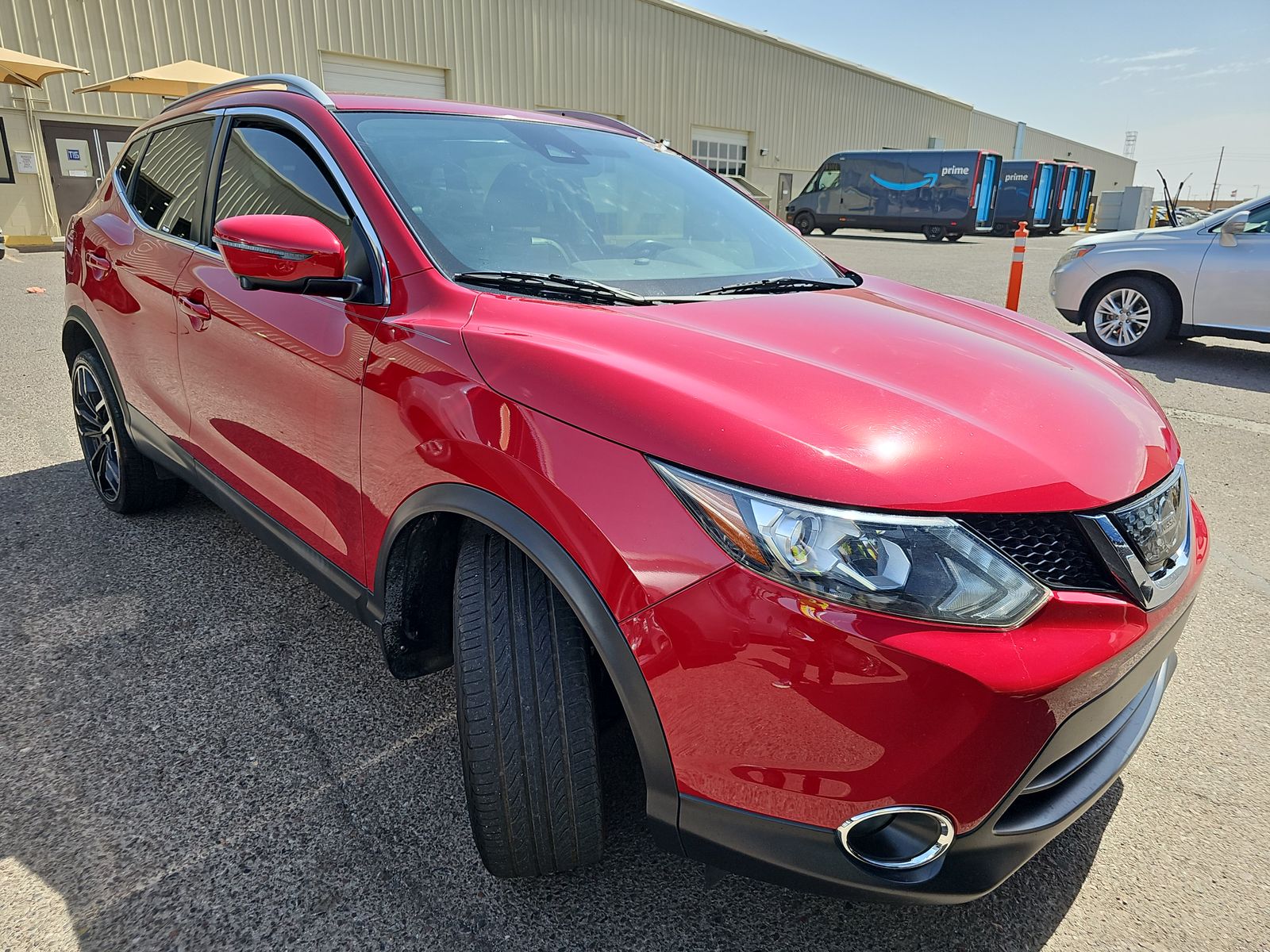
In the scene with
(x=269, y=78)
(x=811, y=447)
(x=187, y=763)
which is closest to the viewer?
(x=811, y=447)

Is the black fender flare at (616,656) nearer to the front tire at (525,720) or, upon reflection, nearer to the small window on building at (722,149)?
the front tire at (525,720)

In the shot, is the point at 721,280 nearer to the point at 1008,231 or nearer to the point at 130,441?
the point at 130,441

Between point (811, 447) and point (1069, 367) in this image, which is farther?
point (1069, 367)

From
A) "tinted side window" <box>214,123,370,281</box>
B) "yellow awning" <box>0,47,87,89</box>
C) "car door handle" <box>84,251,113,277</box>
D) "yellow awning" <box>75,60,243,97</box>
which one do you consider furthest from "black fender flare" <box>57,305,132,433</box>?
"yellow awning" <box>0,47,87,89</box>

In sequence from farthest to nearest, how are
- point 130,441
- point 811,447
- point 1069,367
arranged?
point 130,441 < point 1069,367 < point 811,447

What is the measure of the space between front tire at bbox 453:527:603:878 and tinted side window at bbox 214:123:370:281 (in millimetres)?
898

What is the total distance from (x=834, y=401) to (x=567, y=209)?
125 centimetres

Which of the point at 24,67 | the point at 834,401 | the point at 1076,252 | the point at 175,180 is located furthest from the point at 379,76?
the point at 834,401

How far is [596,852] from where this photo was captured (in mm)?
1663

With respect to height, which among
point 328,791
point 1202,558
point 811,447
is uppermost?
point 811,447

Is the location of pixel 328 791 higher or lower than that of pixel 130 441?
lower

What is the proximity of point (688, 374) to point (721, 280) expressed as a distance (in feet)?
2.79

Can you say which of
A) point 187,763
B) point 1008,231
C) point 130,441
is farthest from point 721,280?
point 1008,231

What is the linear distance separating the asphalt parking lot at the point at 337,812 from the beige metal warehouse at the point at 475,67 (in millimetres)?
3089
